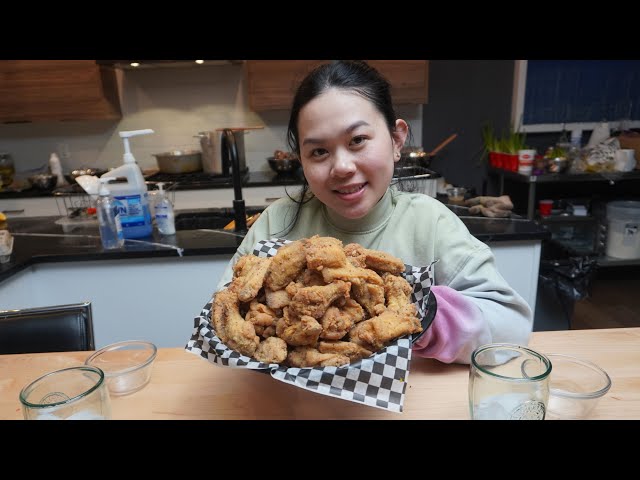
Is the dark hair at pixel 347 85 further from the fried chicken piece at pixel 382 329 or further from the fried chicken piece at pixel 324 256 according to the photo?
the fried chicken piece at pixel 382 329

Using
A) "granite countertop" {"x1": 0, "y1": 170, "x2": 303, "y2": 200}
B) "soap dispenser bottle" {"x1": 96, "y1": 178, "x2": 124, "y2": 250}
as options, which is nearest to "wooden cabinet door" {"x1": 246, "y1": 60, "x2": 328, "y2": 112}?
"granite countertop" {"x1": 0, "y1": 170, "x2": 303, "y2": 200}

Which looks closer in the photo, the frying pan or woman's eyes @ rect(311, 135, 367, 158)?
woman's eyes @ rect(311, 135, 367, 158)

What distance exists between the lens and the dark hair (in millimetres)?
1091

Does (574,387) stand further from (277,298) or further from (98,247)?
(98,247)

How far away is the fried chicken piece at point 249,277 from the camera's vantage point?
2.48 feet

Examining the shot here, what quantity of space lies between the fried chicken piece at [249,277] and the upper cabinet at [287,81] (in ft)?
9.87

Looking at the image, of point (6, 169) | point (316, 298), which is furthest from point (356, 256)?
point (6, 169)

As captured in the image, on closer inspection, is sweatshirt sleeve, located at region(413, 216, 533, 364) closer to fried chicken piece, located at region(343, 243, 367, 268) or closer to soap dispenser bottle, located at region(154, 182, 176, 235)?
fried chicken piece, located at region(343, 243, 367, 268)

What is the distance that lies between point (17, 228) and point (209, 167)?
1.71 meters

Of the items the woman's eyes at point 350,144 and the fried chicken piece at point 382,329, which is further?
the woman's eyes at point 350,144

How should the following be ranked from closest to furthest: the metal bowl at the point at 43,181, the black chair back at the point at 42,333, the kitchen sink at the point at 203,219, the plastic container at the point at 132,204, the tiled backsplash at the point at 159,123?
the black chair back at the point at 42,333
the plastic container at the point at 132,204
the kitchen sink at the point at 203,219
the metal bowl at the point at 43,181
the tiled backsplash at the point at 159,123

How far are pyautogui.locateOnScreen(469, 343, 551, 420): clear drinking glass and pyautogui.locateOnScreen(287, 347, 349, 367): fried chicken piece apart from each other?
21cm

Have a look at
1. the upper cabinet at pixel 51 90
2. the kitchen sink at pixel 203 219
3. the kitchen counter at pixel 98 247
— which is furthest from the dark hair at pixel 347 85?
the upper cabinet at pixel 51 90

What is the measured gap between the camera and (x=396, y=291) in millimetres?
778
